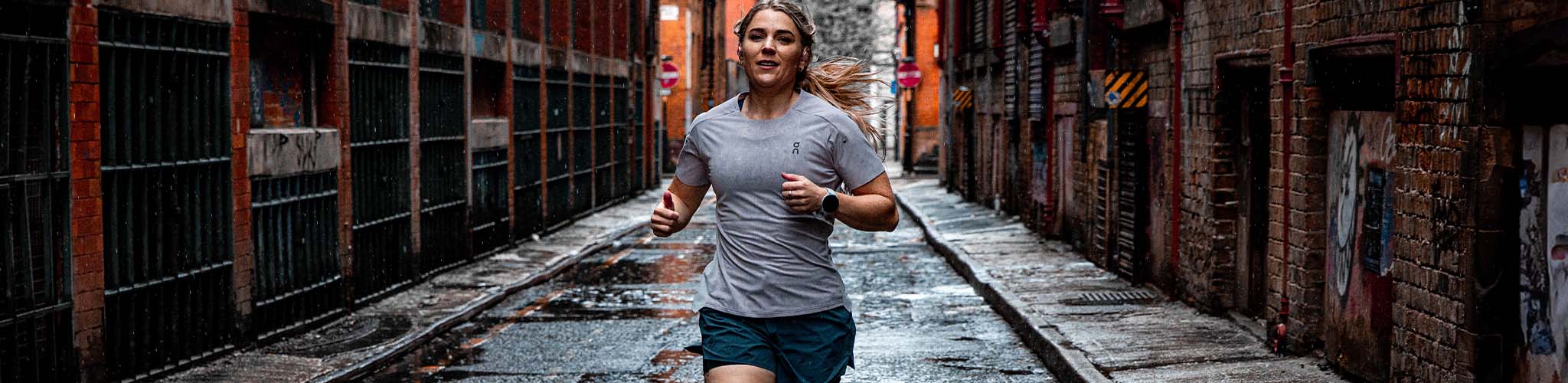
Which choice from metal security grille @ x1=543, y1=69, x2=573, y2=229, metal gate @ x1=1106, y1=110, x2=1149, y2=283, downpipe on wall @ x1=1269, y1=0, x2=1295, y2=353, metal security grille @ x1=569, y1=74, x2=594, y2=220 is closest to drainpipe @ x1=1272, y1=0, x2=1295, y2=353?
downpipe on wall @ x1=1269, y1=0, x2=1295, y2=353

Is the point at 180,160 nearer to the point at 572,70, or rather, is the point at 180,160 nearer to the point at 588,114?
the point at 572,70

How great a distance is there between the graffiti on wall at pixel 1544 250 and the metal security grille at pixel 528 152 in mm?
15024

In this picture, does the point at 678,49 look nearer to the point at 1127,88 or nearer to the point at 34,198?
the point at 1127,88

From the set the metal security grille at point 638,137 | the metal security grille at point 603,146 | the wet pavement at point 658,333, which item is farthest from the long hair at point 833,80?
the metal security grille at point 638,137

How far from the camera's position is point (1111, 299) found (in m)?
13.9

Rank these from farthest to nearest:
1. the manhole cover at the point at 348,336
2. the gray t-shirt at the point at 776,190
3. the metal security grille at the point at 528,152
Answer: the metal security grille at the point at 528,152 < the manhole cover at the point at 348,336 < the gray t-shirt at the point at 776,190

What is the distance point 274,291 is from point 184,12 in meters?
2.50

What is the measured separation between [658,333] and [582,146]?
583 inches

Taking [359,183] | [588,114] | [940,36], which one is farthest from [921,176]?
[359,183]

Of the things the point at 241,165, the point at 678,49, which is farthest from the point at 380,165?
the point at 678,49

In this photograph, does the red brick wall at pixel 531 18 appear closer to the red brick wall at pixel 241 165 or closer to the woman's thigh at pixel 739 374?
the red brick wall at pixel 241 165

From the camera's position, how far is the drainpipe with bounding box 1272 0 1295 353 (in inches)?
406

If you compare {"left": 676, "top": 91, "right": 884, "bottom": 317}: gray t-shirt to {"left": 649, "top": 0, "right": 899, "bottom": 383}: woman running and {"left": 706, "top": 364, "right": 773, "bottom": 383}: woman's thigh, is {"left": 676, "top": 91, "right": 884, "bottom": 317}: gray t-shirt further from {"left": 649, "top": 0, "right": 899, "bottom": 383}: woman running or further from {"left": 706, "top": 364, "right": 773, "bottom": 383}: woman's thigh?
{"left": 706, "top": 364, "right": 773, "bottom": 383}: woman's thigh

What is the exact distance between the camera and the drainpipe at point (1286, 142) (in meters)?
10.3
